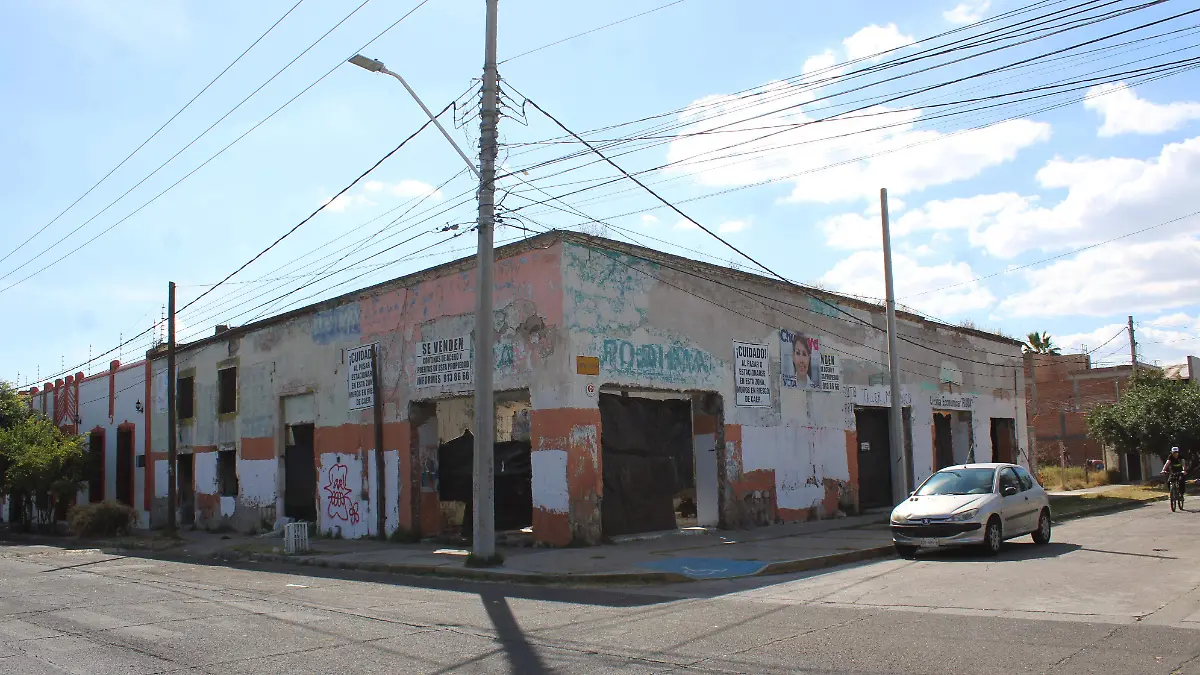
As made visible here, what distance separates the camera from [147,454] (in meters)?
32.8

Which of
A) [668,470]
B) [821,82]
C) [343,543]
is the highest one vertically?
[821,82]

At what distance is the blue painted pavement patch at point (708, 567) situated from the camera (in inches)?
523

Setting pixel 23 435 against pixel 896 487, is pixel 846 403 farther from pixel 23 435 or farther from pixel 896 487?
pixel 23 435

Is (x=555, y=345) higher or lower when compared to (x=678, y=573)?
higher

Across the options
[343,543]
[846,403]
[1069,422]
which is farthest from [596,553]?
[1069,422]

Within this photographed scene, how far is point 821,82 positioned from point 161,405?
88.7ft

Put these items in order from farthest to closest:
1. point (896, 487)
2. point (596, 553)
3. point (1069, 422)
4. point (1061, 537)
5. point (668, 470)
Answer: point (1069, 422), point (896, 487), point (668, 470), point (1061, 537), point (596, 553)

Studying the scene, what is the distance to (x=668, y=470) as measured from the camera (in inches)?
796

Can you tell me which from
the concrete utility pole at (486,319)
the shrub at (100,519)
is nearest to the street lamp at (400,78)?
the concrete utility pole at (486,319)

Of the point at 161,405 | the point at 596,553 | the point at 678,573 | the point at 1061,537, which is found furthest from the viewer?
the point at 161,405

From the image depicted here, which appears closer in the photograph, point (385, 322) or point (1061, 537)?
point (1061, 537)

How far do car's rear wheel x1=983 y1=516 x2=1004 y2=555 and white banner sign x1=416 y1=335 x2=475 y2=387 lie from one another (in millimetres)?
10389

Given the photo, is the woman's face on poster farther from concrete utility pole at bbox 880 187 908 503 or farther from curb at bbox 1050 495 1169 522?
curb at bbox 1050 495 1169 522

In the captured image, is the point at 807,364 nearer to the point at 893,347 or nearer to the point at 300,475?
the point at 893,347
